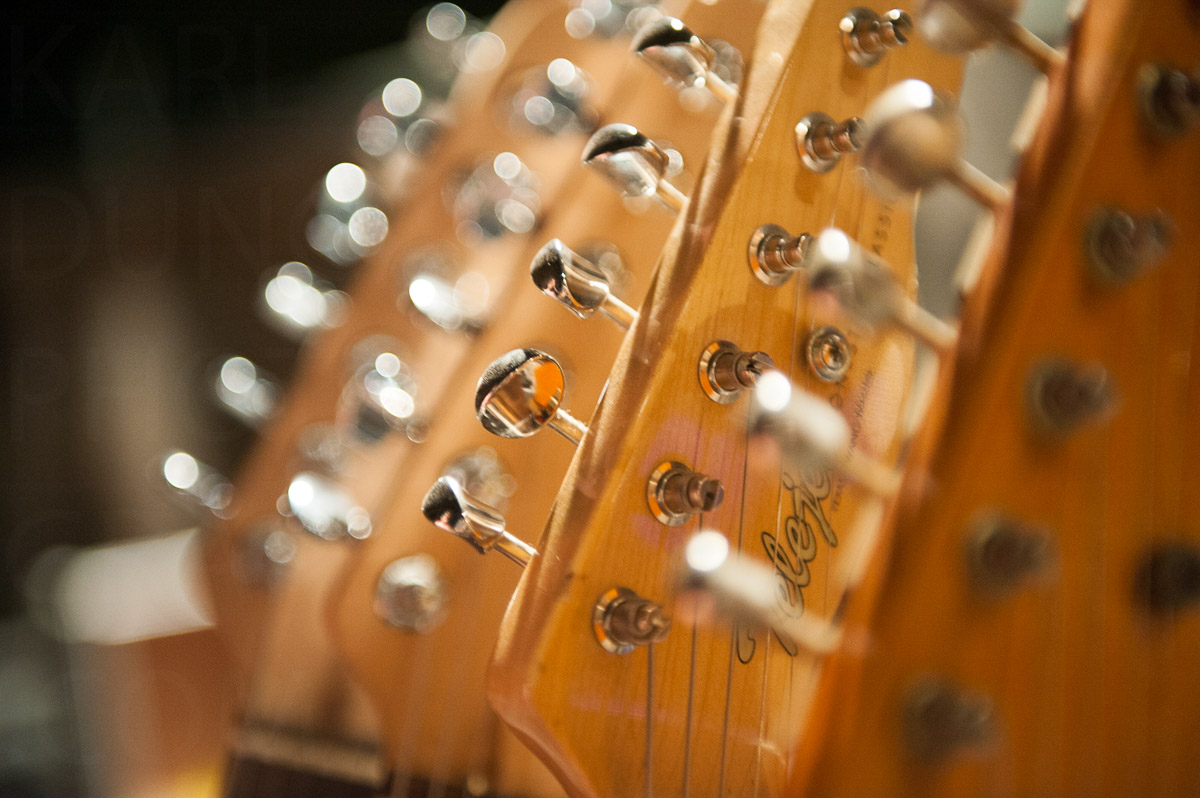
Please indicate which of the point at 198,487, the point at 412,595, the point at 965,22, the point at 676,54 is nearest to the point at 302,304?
the point at 198,487

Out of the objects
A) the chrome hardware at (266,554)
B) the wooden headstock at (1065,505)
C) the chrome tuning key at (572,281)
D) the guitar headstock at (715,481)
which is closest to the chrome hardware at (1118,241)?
the wooden headstock at (1065,505)

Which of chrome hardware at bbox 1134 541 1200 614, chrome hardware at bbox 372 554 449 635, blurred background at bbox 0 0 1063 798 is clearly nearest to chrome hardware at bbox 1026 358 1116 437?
chrome hardware at bbox 1134 541 1200 614

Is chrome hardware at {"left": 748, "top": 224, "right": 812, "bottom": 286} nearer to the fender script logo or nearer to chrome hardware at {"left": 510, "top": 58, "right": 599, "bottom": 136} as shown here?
the fender script logo

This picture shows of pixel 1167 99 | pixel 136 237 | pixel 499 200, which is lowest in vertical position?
pixel 136 237

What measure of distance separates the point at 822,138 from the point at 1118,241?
0.15 metres

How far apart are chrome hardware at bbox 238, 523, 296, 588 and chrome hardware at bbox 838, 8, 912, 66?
74 cm

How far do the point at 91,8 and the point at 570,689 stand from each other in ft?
6.55

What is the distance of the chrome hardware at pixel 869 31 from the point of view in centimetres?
50

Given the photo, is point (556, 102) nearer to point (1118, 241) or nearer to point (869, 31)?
point (869, 31)

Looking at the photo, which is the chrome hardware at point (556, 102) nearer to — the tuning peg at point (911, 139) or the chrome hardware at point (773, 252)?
the chrome hardware at point (773, 252)

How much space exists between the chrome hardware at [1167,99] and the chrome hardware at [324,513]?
0.62 meters

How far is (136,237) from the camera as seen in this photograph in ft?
6.91

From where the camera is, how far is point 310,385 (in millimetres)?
1062

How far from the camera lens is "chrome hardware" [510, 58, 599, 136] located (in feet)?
2.83
